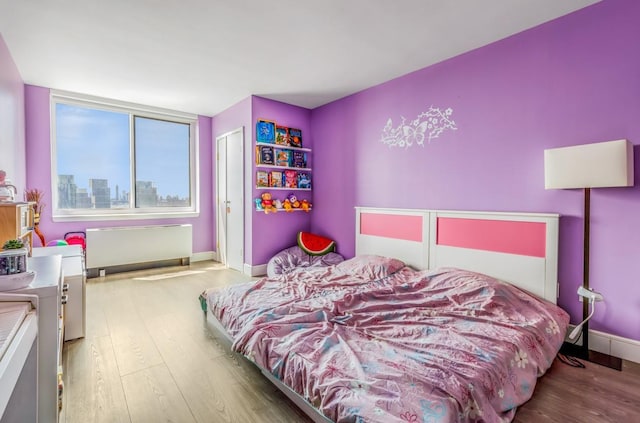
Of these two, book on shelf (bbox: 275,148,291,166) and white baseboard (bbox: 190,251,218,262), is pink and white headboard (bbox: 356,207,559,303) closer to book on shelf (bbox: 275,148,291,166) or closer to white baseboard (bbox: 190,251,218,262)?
book on shelf (bbox: 275,148,291,166)

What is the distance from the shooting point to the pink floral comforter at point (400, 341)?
1.27 m

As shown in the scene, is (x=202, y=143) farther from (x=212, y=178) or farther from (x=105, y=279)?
(x=105, y=279)

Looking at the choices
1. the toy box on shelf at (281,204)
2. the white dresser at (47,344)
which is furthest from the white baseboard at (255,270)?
the white dresser at (47,344)

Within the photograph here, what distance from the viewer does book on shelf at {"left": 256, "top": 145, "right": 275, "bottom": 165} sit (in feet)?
13.5

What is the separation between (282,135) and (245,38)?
70.8 inches

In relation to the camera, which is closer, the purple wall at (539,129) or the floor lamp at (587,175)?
the floor lamp at (587,175)

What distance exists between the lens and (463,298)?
2254 millimetres

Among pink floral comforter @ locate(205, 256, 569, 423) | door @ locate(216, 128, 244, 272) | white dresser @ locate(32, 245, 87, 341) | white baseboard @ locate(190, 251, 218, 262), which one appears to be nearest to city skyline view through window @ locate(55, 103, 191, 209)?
Answer: door @ locate(216, 128, 244, 272)

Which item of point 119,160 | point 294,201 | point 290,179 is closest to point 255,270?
point 294,201

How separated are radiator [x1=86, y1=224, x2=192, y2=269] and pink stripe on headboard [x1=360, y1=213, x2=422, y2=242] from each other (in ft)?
9.38

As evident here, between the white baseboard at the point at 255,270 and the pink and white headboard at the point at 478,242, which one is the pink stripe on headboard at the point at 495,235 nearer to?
the pink and white headboard at the point at 478,242

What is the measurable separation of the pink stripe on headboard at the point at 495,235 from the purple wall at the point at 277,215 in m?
2.19

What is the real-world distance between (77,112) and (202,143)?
167 centimetres

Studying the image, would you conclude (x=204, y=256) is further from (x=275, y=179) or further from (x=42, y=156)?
(x=42, y=156)
